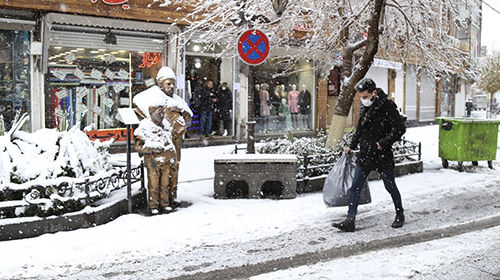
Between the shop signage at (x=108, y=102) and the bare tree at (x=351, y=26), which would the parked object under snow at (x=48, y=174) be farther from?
the shop signage at (x=108, y=102)

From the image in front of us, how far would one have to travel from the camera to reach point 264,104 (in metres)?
18.2

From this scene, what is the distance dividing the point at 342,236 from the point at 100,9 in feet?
33.2

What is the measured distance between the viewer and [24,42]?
492 inches

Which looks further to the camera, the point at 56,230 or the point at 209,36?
the point at 209,36

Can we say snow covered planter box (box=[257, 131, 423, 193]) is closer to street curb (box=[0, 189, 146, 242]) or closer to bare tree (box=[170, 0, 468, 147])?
bare tree (box=[170, 0, 468, 147])

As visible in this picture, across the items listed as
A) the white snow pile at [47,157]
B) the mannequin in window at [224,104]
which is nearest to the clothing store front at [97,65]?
the mannequin in window at [224,104]

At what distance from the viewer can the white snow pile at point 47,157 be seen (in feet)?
20.0

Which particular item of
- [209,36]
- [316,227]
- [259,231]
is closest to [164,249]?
[259,231]

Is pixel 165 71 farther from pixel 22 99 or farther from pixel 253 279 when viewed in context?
pixel 22 99

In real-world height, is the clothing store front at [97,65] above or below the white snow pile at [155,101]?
above

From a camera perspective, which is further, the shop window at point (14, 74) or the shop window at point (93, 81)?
the shop window at point (93, 81)

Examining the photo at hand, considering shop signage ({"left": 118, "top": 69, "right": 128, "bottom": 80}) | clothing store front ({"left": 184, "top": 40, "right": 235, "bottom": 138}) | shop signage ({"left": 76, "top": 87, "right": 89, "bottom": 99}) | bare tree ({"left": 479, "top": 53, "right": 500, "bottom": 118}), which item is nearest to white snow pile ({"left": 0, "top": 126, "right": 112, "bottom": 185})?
shop signage ({"left": 76, "top": 87, "right": 89, "bottom": 99})

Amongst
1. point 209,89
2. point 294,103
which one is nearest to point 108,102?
point 209,89

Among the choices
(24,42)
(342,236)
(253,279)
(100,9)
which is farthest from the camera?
(100,9)
